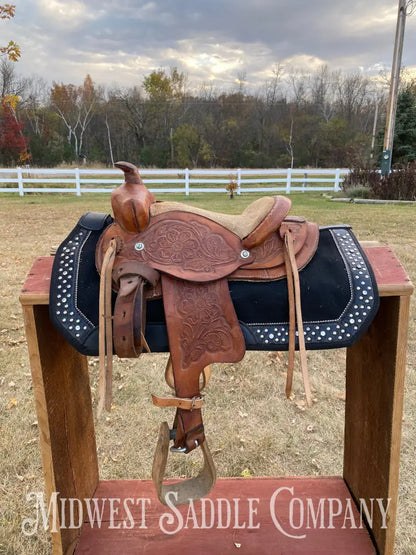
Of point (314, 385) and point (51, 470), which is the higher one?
point (51, 470)

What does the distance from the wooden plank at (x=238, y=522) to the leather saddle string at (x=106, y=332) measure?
74 centimetres

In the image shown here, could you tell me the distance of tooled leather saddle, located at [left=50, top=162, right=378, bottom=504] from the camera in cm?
110

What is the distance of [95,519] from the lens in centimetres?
157

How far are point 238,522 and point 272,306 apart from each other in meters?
0.97

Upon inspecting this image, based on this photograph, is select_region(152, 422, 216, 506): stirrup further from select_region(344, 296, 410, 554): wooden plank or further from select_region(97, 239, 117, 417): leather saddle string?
select_region(344, 296, 410, 554): wooden plank

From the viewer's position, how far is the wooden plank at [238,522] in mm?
1434

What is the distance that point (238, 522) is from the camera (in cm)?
155

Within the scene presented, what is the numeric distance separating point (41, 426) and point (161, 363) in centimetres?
166

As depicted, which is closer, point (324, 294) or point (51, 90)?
point (324, 294)

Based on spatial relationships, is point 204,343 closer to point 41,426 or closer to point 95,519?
point 41,426

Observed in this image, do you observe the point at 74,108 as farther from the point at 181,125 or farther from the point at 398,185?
the point at 398,185

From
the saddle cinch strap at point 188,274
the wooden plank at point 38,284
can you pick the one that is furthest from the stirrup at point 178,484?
the wooden plank at point 38,284

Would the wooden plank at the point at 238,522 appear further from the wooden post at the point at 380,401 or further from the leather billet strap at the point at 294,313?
the leather billet strap at the point at 294,313

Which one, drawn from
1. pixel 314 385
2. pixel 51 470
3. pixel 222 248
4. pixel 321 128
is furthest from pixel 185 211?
pixel 321 128
